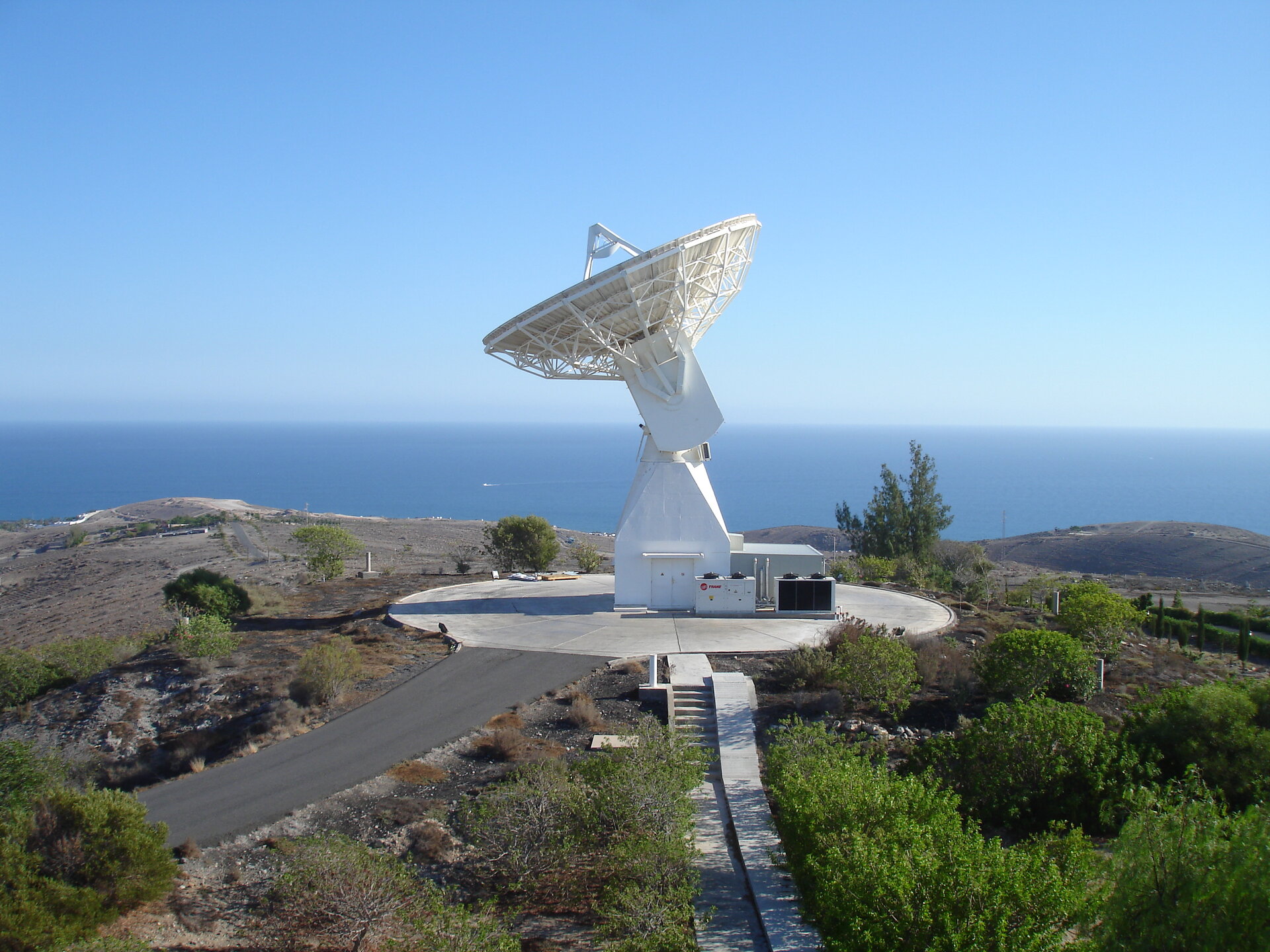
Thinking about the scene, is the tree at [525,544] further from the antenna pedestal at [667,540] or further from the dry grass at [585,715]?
the dry grass at [585,715]

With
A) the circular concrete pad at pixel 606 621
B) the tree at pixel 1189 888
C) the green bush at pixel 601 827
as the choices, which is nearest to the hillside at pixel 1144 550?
the circular concrete pad at pixel 606 621

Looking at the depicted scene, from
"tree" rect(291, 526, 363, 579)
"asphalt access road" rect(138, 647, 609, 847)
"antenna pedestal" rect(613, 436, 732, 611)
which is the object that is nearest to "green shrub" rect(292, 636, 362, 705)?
"asphalt access road" rect(138, 647, 609, 847)

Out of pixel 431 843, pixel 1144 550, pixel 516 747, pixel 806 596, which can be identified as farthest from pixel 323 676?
pixel 1144 550

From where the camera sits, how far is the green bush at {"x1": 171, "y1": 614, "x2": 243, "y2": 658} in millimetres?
21453

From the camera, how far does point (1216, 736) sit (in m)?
13.5

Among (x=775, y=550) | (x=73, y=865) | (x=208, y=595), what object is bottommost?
(x=73, y=865)

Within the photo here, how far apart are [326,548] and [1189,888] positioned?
37315mm

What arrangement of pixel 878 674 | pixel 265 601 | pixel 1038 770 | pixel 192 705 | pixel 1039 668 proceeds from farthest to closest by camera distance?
pixel 265 601 < pixel 192 705 < pixel 1039 668 < pixel 878 674 < pixel 1038 770

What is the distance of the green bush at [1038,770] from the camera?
523 inches

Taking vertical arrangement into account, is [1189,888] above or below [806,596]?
above

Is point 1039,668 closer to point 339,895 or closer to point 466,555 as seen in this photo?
point 339,895

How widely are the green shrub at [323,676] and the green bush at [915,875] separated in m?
12.0

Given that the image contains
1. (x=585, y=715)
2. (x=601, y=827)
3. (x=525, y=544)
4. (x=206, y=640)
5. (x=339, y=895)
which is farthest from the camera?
(x=525, y=544)

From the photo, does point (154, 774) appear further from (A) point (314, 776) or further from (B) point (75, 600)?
(B) point (75, 600)
